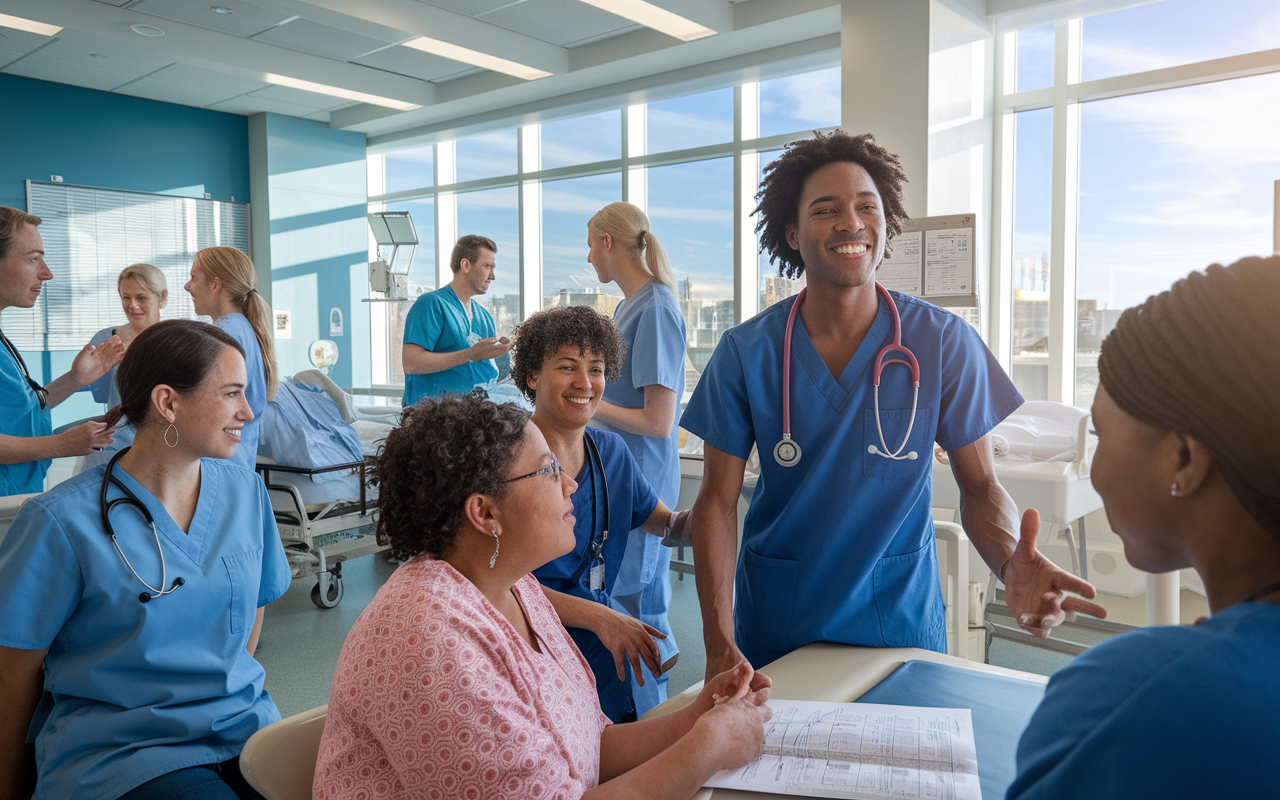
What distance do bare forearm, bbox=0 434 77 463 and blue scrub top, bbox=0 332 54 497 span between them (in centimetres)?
14

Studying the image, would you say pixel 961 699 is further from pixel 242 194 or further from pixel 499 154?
pixel 242 194

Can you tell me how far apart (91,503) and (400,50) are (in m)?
5.01

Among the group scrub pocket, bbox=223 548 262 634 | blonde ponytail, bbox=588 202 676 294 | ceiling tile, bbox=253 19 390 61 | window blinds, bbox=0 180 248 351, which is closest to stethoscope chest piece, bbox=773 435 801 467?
scrub pocket, bbox=223 548 262 634

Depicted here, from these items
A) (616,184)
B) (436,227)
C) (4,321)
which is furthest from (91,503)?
(436,227)

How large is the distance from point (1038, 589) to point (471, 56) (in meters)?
5.03

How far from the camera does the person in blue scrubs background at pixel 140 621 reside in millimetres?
1281

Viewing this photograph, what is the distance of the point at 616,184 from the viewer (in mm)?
6422

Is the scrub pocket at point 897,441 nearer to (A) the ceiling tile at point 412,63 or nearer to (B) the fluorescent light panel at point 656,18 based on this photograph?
(B) the fluorescent light panel at point 656,18

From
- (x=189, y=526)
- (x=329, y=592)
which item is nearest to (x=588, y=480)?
(x=189, y=526)

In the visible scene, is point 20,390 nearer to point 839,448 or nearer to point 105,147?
point 839,448

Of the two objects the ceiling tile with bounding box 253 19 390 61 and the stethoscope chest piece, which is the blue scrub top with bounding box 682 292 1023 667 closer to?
the stethoscope chest piece

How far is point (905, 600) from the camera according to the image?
145cm

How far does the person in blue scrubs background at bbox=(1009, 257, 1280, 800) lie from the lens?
1.67 ft

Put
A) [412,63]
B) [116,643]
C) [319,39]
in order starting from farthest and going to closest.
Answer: [412,63], [319,39], [116,643]
